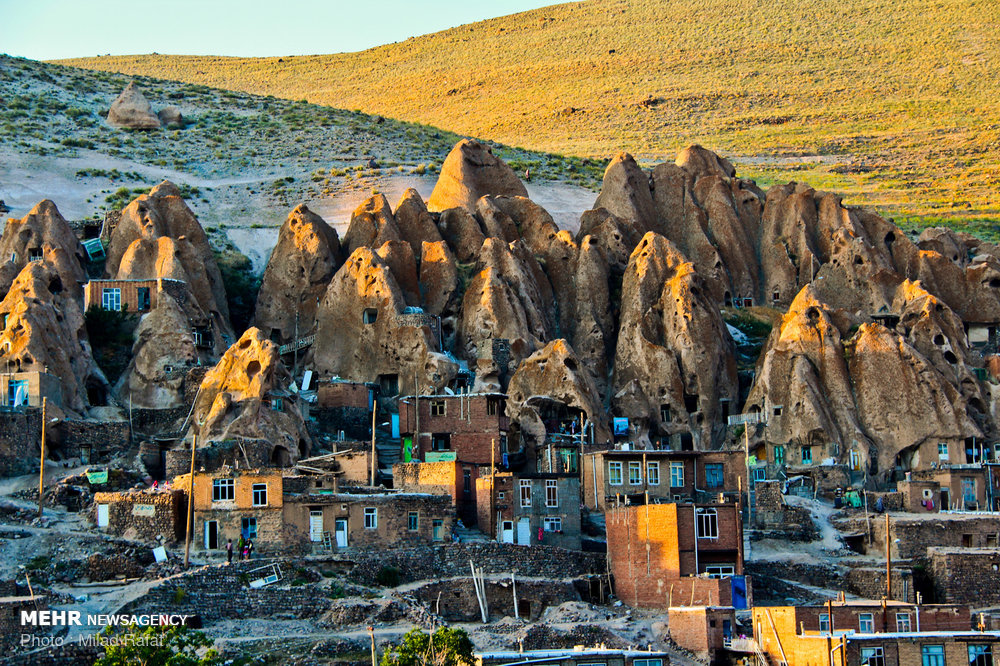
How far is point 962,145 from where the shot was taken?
155750 mm

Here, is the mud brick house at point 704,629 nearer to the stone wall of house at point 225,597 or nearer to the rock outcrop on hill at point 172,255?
the stone wall of house at point 225,597

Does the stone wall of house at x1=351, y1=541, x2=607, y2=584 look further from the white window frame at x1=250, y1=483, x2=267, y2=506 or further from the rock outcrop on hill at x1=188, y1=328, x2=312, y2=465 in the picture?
the rock outcrop on hill at x1=188, y1=328, x2=312, y2=465

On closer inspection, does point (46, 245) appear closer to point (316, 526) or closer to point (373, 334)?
point (373, 334)

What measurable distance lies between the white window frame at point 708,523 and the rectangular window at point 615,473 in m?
8.52

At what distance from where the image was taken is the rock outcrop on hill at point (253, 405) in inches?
2790

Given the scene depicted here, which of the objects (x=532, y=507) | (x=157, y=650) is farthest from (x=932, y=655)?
(x=157, y=650)

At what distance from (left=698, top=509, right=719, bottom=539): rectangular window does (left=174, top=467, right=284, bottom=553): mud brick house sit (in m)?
14.2

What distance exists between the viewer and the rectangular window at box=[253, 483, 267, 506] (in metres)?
61.6

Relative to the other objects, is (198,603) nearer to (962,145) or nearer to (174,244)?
(174,244)

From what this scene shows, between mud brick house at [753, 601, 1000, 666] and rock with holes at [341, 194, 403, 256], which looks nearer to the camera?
mud brick house at [753, 601, 1000, 666]

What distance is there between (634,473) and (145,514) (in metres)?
19.1

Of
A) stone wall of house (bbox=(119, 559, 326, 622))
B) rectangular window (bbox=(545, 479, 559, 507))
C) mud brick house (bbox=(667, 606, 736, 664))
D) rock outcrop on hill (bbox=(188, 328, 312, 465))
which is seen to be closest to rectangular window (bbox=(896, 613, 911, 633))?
mud brick house (bbox=(667, 606, 736, 664))

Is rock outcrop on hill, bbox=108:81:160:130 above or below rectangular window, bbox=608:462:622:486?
above

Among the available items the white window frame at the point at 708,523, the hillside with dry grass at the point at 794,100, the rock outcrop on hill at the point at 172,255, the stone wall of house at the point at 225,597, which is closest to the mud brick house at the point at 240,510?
the stone wall of house at the point at 225,597
